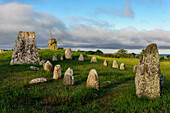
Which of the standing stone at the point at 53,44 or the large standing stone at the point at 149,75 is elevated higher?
the standing stone at the point at 53,44

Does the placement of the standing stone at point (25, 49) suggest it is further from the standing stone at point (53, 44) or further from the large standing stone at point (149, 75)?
the standing stone at point (53, 44)

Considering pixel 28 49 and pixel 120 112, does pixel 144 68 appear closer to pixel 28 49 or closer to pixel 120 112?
pixel 120 112

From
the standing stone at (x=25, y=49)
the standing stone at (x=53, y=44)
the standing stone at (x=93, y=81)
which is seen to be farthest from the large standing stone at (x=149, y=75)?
the standing stone at (x=53, y=44)

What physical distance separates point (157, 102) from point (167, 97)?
1.11 meters

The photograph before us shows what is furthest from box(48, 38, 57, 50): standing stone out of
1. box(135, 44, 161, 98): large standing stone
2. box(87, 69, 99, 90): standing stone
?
box(135, 44, 161, 98): large standing stone

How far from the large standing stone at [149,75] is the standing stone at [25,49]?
23.0m

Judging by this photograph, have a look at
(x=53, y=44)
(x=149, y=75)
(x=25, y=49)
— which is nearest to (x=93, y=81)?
(x=149, y=75)

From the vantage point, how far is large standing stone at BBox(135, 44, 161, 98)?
902 centimetres

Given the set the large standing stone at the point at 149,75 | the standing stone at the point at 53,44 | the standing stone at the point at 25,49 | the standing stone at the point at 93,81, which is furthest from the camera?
the standing stone at the point at 53,44

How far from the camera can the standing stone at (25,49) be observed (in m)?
27.3

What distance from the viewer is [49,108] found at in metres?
8.14

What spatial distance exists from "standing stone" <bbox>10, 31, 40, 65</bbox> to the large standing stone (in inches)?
905

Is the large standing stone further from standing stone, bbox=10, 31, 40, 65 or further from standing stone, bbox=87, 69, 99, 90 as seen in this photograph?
standing stone, bbox=10, 31, 40, 65

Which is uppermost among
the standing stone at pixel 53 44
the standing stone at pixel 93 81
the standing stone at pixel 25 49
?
the standing stone at pixel 53 44
